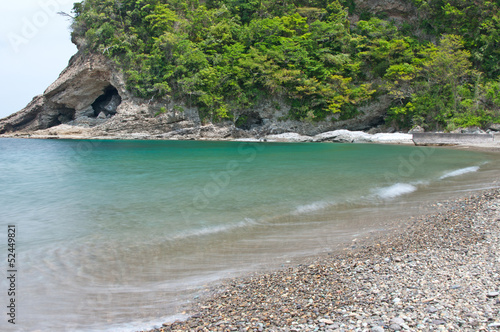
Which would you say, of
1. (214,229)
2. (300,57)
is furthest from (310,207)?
(300,57)

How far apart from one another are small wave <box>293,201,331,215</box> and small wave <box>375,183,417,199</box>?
202 centimetres

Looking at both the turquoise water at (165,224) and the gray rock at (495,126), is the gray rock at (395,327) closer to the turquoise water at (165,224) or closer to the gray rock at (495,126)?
the turquoise water at (165,224)

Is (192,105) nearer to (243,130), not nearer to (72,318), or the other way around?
(243,130)

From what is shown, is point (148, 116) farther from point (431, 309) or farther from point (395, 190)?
point (431, 309)

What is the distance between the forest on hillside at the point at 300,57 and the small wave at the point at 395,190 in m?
26.6

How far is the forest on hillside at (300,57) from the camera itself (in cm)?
3422

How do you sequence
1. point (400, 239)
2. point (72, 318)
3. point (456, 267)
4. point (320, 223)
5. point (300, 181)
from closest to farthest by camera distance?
point (72, 318) → point (456, 267) → point (400, 239) → point (320, 223) → point (300, 181)

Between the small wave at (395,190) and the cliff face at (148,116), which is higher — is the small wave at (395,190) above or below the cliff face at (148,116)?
below

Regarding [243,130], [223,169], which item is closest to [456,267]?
[223,169]

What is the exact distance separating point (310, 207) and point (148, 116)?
1304 inches

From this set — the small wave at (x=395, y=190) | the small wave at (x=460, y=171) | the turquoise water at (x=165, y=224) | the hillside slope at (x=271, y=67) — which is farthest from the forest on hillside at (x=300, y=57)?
the small wave at (x=395, y=190)

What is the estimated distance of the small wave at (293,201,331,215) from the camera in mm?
7539

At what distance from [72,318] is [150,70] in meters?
37.4

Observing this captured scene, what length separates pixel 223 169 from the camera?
46.9 ft
